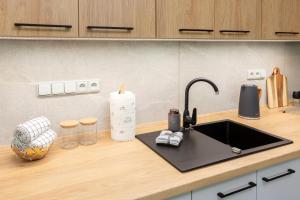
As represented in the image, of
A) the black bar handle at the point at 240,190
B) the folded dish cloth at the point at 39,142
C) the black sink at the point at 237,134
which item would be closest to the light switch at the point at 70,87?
the folded dish cloth at the point at 39,142

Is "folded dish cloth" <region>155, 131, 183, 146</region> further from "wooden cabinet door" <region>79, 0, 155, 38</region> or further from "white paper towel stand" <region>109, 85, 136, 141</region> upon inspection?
"wooden cabinet door" <region>79, 0, 155, 38</region>

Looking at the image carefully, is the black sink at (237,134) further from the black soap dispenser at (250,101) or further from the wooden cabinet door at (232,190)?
the wooden cabinet door at (232,190)

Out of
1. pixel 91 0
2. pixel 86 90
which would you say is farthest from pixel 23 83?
pixel 91 0

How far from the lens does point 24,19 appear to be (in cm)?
102

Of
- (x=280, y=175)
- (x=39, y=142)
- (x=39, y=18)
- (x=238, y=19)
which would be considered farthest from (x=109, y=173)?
(x=238, y=19)

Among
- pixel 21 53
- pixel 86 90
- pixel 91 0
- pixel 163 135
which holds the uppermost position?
pixel 91 0

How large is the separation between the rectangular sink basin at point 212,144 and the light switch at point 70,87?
0.43 m

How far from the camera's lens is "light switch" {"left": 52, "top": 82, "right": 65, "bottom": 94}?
1376mm

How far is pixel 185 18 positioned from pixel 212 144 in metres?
0.66

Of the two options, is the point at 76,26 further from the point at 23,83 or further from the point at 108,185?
the point at 108,185

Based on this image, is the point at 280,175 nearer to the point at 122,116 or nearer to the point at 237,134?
the point at 237,134

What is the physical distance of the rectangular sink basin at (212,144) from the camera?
114 cm

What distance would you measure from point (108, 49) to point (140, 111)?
1.40 feet

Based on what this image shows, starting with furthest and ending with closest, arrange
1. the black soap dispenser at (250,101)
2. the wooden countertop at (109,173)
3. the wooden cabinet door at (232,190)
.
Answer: the black soap dispenser at (250,101), the wooden cabinet door at (232,190), the wooden countertop at (109,173)
